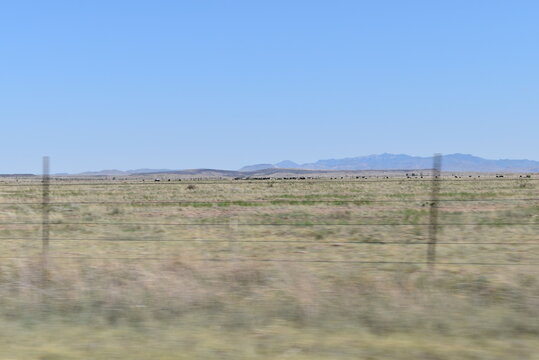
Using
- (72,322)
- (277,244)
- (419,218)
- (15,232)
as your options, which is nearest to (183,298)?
(72,322)

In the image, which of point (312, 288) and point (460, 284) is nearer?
point (312, 288)

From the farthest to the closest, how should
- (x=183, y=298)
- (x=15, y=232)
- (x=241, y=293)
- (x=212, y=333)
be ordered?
(x=15, y=232) → (x=241, y=293) → (x=183, y=298) → (x=212, y=333)

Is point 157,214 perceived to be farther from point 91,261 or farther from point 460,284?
point 460,284

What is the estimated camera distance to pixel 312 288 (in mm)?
8445

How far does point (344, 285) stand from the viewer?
9.03 metres

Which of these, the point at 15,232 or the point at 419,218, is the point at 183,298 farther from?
the point at 419,218

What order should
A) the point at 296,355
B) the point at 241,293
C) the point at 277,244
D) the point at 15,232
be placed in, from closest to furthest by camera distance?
the point at 296,355 → the point at 241,293 → the point at 277,244 → the point at 15,232

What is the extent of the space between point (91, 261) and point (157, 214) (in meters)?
14.6

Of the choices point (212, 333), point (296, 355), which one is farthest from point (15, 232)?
point (296, 355)

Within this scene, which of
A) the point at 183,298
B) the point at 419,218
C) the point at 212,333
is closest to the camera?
the point at 212,333

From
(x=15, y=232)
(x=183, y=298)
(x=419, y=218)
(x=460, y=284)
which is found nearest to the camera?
(x=183, y=298)

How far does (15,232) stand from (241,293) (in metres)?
13.3

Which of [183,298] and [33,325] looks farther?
[183,298]

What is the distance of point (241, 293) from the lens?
873 cm
